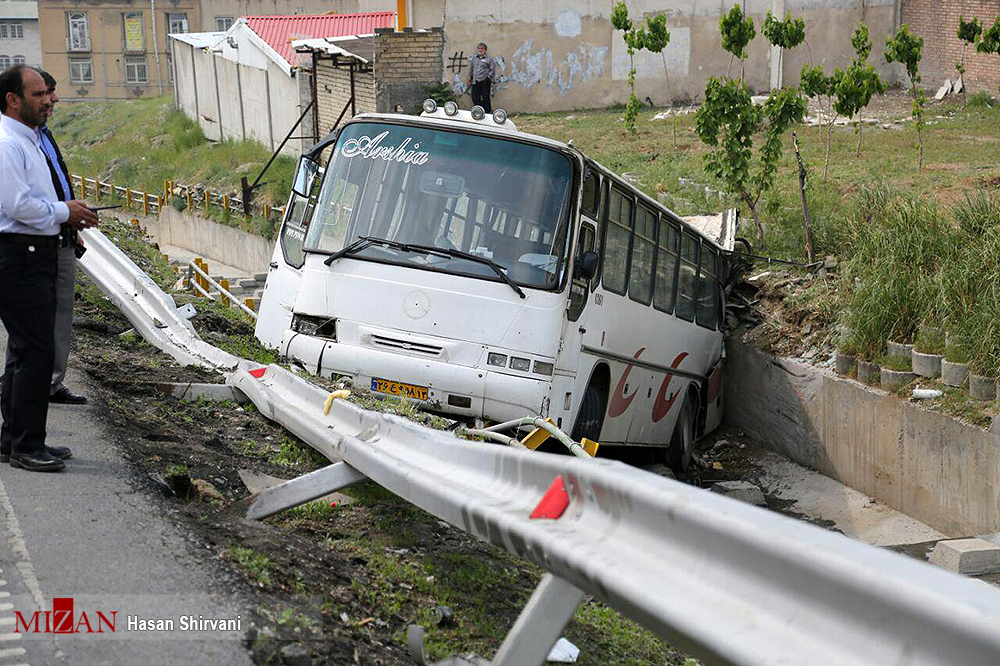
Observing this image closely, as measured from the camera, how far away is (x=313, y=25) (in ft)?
139

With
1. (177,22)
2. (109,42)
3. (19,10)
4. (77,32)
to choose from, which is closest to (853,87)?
(177,22)

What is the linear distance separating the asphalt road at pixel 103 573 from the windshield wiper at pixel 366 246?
3915mm

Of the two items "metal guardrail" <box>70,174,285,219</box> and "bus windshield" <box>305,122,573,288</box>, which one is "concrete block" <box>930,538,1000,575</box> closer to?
"bus windshield" <box>305,122,573,288</box>

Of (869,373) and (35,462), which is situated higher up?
(35,462)

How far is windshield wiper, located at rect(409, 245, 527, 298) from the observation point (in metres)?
9.49

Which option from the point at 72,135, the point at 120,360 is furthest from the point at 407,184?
the point at 72,135

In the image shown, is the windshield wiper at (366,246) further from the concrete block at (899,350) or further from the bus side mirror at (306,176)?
the concrete block at (899,350)

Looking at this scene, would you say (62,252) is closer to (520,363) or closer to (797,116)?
(520,363)

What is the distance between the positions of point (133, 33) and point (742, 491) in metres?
72.4

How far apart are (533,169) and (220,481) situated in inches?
175

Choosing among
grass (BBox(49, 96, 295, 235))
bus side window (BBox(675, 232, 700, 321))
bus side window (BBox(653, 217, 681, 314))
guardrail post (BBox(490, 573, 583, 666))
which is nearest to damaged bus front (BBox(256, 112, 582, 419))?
bus side window (BBox(653, 217, 681, 314))

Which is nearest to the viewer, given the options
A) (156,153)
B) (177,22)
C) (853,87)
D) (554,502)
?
(554,502)

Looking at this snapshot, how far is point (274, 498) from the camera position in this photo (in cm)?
568

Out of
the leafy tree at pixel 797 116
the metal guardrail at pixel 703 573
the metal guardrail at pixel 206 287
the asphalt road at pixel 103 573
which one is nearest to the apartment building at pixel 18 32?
the metal guardrail at pixel 206 287
